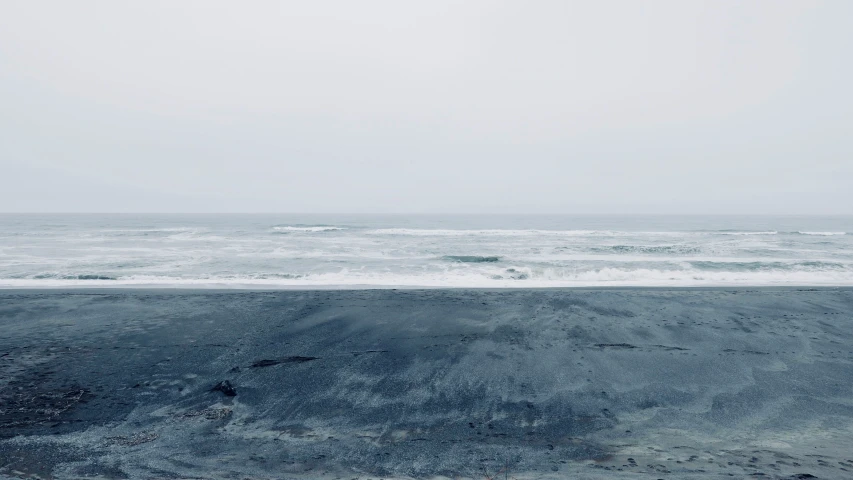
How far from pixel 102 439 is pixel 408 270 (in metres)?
14.9

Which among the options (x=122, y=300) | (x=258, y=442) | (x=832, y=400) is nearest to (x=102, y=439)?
(x=258, y=442)

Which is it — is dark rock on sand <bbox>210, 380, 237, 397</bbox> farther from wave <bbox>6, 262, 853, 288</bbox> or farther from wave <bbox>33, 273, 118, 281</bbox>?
wave <bbox>33, 273, 118, 281</bbox>

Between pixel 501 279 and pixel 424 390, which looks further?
pixel 501 279

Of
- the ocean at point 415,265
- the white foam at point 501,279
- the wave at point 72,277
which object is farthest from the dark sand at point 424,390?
the wave at point 72,277

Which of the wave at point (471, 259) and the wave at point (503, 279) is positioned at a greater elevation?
the wave at point (471, 259)

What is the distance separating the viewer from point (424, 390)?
721 cm

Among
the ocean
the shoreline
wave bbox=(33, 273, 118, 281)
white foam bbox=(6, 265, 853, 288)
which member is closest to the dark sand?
the shoreline

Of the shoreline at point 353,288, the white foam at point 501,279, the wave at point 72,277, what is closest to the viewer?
the shoreline at point 353,288

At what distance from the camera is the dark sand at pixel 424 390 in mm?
5176

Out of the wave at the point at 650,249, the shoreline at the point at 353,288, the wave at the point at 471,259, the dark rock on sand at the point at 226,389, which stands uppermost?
the wave at the point at 650,249

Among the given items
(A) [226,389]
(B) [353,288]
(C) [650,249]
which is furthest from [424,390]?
(C) [650,249]

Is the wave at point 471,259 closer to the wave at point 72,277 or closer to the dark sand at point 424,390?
the dark sand at point 424,390

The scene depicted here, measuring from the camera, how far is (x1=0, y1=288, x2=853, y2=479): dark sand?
5176mm

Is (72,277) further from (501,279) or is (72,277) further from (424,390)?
(424,390)
